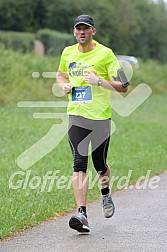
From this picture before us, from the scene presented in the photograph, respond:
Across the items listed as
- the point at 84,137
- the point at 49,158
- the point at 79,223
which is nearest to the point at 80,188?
the point at 79,223

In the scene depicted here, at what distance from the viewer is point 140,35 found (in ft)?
251

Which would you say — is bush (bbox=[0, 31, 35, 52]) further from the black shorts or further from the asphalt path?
the black shorts

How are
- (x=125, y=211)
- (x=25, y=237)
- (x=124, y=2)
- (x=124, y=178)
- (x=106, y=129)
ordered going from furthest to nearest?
(x=124, y=2) < (x=124, y=178) < (x=125, y=211) < (x=106, y=129) < (x=25, y=237)

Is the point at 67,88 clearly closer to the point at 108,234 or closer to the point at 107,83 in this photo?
the point at 107,83

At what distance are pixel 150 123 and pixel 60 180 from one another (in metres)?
12.3

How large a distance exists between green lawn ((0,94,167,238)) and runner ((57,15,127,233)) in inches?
35.9

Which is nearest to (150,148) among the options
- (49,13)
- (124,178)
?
(124,178)

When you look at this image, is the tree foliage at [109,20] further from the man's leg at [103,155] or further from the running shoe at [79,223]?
the running shoe at [79,223]

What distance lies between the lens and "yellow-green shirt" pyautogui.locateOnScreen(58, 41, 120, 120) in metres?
7.54

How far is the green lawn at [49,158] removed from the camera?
841cm

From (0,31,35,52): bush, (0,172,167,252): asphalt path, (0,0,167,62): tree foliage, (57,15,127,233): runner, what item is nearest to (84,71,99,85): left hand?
(57,15,127,233): runner

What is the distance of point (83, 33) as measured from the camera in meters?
7.55

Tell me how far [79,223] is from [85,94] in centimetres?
132

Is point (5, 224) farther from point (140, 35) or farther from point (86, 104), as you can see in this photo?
point (140, 35)
